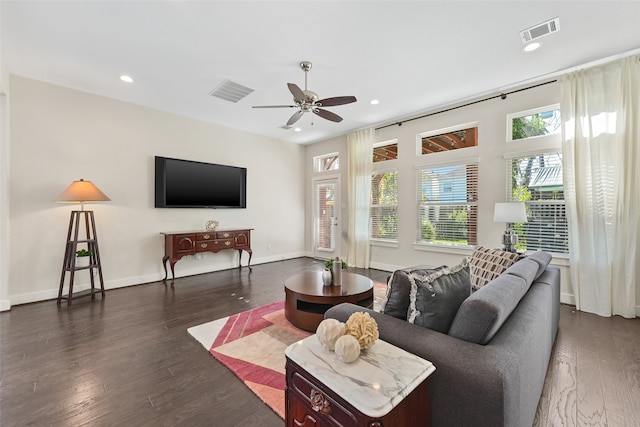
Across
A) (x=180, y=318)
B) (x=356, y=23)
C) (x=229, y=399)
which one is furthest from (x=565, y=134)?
(x=180, y=318)

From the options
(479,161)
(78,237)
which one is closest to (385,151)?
(479,161)

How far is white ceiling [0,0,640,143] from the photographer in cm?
238

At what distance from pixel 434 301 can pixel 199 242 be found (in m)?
4.39

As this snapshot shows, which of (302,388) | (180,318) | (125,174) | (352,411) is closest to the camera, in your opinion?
(352,411)

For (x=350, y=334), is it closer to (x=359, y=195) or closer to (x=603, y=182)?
(x=603, y=182)

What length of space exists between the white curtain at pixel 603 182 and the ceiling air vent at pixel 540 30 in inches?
47.4

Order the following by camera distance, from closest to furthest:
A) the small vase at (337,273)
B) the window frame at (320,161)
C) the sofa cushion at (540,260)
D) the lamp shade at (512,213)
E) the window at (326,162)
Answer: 1. the sofa cushion at (540,260)
2. the small vase at (337,273)
3. the lamp shade at (512,213)
4. the window frame at (320,161)
5. the window at (326,162)

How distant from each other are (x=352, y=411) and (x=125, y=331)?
287 cm

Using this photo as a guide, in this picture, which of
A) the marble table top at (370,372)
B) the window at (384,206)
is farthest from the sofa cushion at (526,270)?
the window at (384,206)

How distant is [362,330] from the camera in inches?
45.0

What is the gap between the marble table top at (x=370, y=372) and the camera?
89 cm

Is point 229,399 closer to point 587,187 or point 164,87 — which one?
point 164,87

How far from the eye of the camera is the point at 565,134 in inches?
136

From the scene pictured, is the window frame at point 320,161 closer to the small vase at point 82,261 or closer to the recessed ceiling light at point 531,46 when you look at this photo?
the recessed ceiling light at point 531,46
